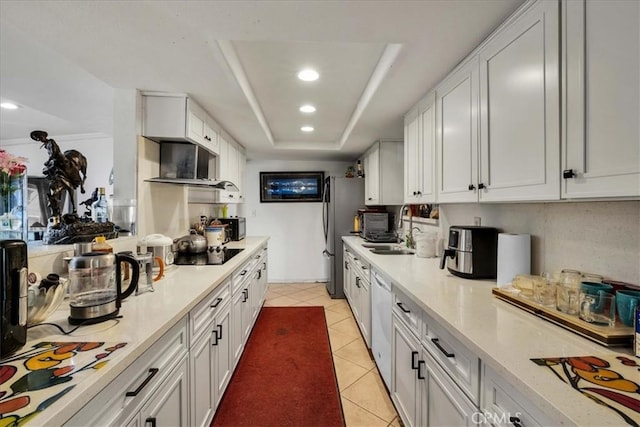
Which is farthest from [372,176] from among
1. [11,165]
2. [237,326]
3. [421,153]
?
[11,165]

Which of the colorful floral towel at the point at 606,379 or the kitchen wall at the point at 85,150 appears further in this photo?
the kitchen wall at the point at 85,150

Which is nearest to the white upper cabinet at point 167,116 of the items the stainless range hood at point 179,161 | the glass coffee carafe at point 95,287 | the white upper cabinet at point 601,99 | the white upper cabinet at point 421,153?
the stainless range hood at point 179,161

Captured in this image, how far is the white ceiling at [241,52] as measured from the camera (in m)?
1.22

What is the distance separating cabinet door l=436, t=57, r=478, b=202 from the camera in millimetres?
1541

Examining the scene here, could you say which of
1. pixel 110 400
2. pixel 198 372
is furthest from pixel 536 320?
pixel 198 372

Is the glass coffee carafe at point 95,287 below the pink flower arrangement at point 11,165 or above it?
below

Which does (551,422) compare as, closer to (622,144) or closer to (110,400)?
(622,144)

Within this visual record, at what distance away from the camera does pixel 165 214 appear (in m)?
2.41

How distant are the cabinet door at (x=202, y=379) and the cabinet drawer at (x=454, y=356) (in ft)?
3.74

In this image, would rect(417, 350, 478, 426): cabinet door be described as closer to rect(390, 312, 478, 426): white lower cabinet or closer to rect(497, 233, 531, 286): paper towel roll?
rect(390, 312, 478, 426): white lower cabinet

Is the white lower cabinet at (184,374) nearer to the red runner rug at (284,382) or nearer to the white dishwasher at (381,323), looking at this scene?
the red runner rug at (284,382)

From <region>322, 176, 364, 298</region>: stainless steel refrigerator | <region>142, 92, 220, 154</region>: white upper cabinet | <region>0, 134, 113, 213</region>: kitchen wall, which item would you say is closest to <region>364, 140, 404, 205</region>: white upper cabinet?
<region>322, 176, 364, 298</region>: stainless steel refrigerator

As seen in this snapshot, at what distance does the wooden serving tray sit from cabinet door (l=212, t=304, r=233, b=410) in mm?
1624

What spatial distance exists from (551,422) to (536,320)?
512mm
